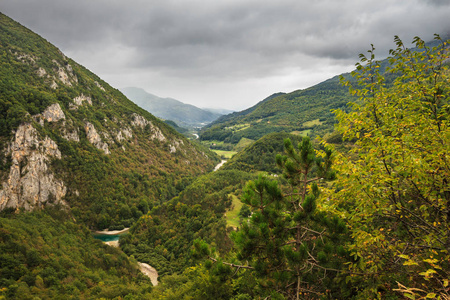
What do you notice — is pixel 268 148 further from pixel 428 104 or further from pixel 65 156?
pixel 428 104

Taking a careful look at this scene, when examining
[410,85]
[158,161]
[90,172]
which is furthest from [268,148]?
[410,85]

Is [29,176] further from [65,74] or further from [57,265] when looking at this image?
[65,74]

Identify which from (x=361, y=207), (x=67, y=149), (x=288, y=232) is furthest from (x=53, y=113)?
(x=361, y=207)

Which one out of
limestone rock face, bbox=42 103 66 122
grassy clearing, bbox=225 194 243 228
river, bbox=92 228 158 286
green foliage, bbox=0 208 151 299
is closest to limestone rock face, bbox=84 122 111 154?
limestone rock face, bbox=42 103 66 122

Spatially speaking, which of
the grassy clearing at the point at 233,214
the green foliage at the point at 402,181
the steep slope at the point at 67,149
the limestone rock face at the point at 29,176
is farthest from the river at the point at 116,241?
the green foliage at the point at 402,181

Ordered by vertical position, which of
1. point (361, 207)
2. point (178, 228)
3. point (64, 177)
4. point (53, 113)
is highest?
point (53, 113)
